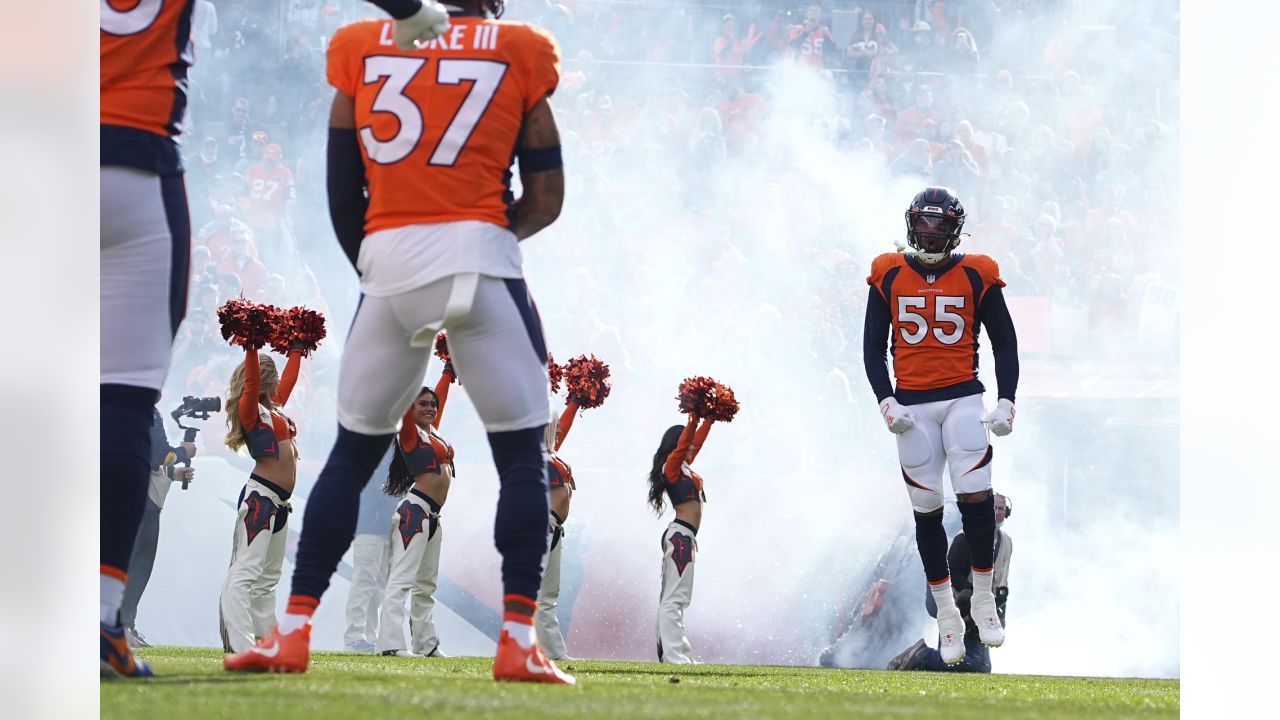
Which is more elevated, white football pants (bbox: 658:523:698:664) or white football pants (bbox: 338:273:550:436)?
white football pants (bbox: 338:273:550:436)

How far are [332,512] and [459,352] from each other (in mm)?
408

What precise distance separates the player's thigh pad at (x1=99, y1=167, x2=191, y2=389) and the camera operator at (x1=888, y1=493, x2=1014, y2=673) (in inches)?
173

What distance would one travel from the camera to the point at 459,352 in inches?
107

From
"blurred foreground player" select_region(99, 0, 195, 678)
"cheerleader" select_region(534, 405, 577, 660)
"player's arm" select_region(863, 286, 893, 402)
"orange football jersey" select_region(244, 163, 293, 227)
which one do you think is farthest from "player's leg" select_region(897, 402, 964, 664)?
"orange football jersey" select_region(244, 163, 293, 227)

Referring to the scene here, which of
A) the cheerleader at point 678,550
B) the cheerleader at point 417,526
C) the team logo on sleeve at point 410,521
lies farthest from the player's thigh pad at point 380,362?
the cheerleader at point 678,550

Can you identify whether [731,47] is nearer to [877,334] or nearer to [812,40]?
[812,40]

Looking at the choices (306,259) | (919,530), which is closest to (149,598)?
(306,259)

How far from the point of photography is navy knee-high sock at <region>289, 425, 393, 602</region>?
2666 mm

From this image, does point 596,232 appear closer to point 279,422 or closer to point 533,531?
point 279,422

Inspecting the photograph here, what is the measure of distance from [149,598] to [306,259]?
8.03ft

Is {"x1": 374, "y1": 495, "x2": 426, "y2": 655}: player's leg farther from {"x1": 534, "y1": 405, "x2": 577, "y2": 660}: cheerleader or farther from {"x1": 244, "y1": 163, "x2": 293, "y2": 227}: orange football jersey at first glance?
{"x1": 244, "y1": 163, "x2": 293, "y2": 227}: orange football jersey

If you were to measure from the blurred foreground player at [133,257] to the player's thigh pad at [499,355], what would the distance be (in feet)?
1.86

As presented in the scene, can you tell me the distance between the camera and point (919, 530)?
5.05 meters

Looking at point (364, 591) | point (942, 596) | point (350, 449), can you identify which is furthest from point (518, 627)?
point (364, 591)
